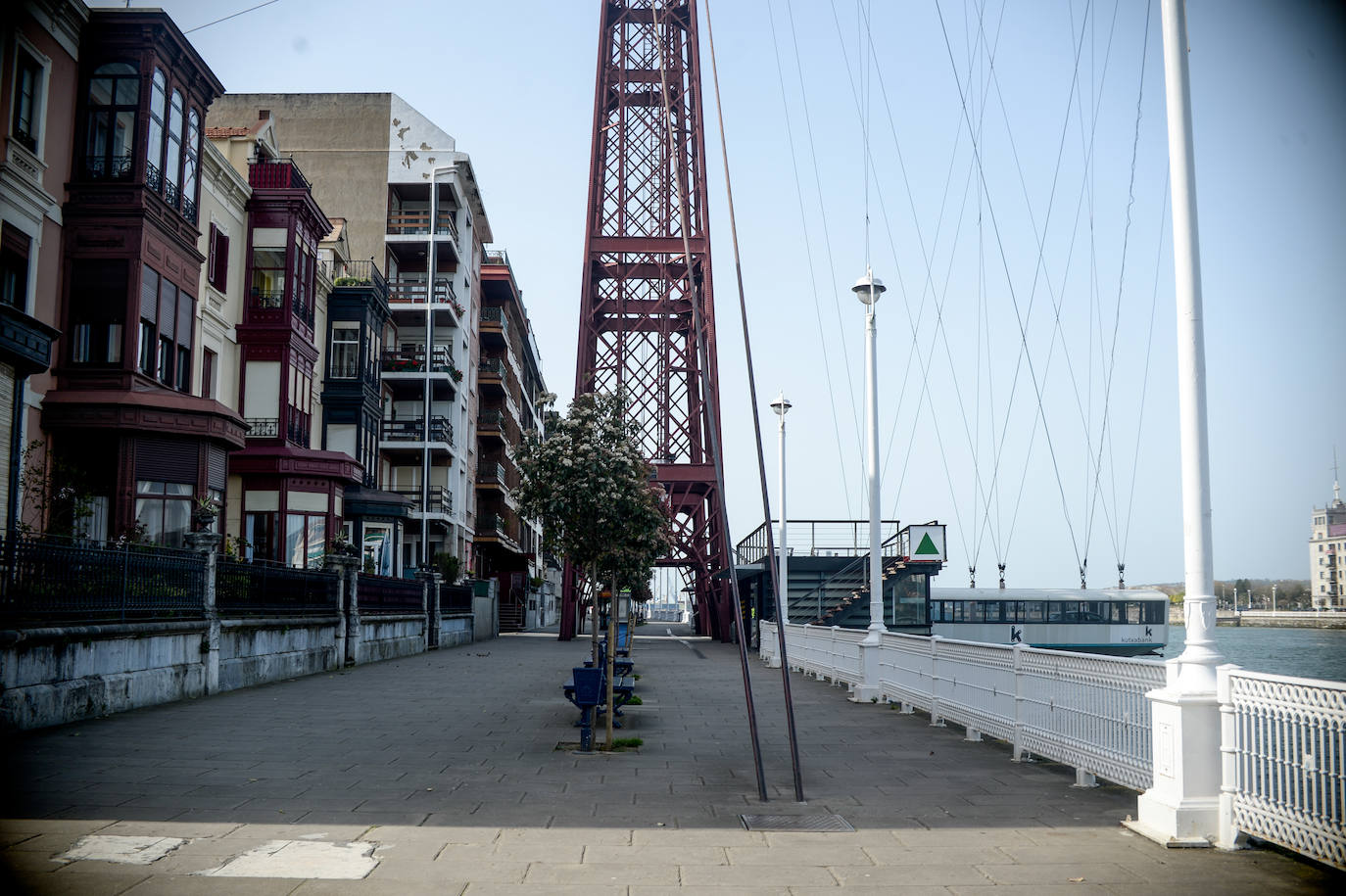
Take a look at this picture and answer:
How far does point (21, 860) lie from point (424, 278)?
1759 inches

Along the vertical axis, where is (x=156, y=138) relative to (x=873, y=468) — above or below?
above

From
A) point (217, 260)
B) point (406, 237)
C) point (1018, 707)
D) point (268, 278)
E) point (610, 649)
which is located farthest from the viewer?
point (406, 237)

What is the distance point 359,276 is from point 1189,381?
3906 centimetres

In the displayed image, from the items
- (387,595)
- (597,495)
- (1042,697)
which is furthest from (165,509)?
(1042,697)

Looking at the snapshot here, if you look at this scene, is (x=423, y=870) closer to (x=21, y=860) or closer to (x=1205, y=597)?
(x=21, y=860)

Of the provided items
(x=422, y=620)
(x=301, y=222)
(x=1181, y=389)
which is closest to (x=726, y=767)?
(x=1181, y=389)

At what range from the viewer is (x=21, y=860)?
6.03m

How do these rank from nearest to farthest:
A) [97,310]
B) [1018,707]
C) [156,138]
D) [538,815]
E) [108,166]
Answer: [538,815], [1018,707], [108,166], [97,310], [156,138]

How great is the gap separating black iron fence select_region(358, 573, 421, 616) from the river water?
1802 centimetres

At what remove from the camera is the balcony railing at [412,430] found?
45781 mm

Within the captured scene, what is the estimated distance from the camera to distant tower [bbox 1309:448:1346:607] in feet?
104

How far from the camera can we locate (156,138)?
909 inches

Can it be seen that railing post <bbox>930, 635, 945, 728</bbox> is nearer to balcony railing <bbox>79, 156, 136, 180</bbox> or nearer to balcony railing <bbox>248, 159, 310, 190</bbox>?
balcony railing <bbox>79, 156, 136, 180</bbox>

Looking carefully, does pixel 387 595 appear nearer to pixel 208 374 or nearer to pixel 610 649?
pixel 208 374
